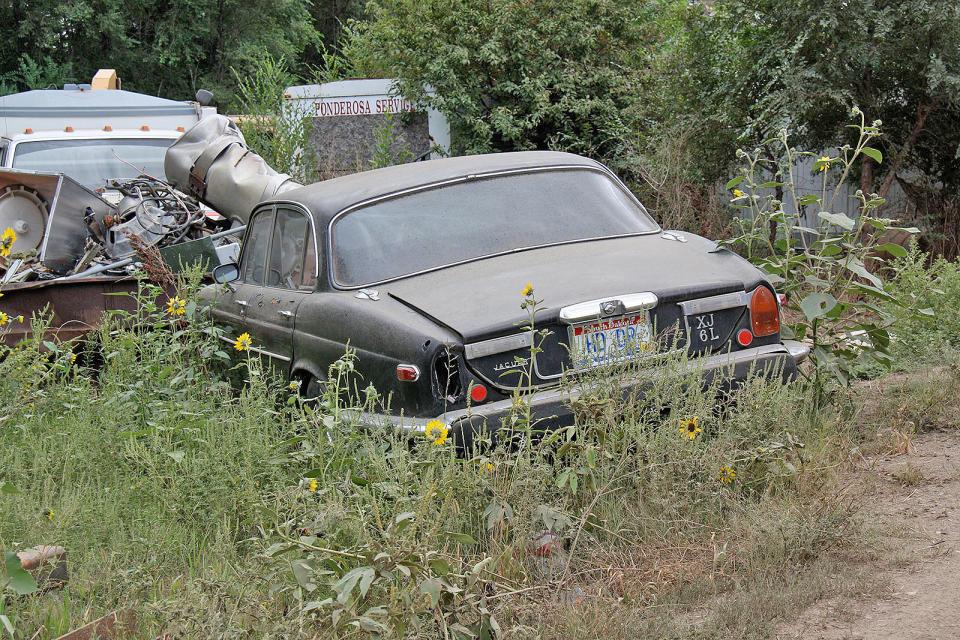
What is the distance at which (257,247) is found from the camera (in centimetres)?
600

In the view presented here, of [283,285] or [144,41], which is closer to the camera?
[283,285]

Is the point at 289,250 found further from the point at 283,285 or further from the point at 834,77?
the point at 834,77

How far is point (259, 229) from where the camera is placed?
603 cm

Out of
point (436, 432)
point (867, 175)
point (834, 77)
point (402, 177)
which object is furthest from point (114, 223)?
point (867, 175)

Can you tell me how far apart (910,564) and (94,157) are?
9.56m

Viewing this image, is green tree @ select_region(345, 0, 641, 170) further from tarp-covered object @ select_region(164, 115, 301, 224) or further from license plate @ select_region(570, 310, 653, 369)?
license plate @ select_region(570, 310, 653, 369)

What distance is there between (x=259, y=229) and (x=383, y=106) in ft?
27.7

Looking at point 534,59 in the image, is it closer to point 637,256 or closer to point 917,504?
point 637,256

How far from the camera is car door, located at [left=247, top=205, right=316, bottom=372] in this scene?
5.02 m

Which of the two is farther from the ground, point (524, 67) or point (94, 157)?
point (524, 67)

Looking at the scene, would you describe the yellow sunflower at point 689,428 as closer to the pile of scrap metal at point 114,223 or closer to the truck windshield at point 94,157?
the pile of scrap metal at point 114,223

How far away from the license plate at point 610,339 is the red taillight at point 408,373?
0.68m

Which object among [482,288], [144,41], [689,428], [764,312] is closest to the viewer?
[689,428]

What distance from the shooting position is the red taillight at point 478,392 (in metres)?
3.91
